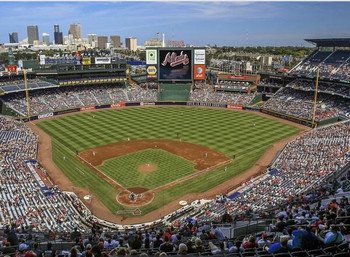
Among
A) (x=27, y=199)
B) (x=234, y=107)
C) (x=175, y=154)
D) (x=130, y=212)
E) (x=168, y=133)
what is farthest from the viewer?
(x=234, y=107)

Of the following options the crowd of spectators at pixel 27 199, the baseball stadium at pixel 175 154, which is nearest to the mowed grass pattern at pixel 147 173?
the baseball stadium at pixel 175 154

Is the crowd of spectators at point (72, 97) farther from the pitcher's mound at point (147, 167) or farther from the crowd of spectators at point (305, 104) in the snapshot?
the pitcher's mound at point (147, 167)

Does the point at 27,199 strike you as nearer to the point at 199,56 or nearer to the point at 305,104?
the point at 305,104

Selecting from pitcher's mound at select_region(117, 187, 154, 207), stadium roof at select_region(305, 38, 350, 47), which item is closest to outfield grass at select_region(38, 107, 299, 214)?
pitcher's mound at select_region(117, 187, 154, 207)

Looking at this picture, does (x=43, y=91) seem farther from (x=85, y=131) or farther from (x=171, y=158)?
(x=171, y=158)

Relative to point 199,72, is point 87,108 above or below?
below

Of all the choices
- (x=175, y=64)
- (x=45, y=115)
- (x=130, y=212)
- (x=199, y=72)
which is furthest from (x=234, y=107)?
(x=130, y=212)
